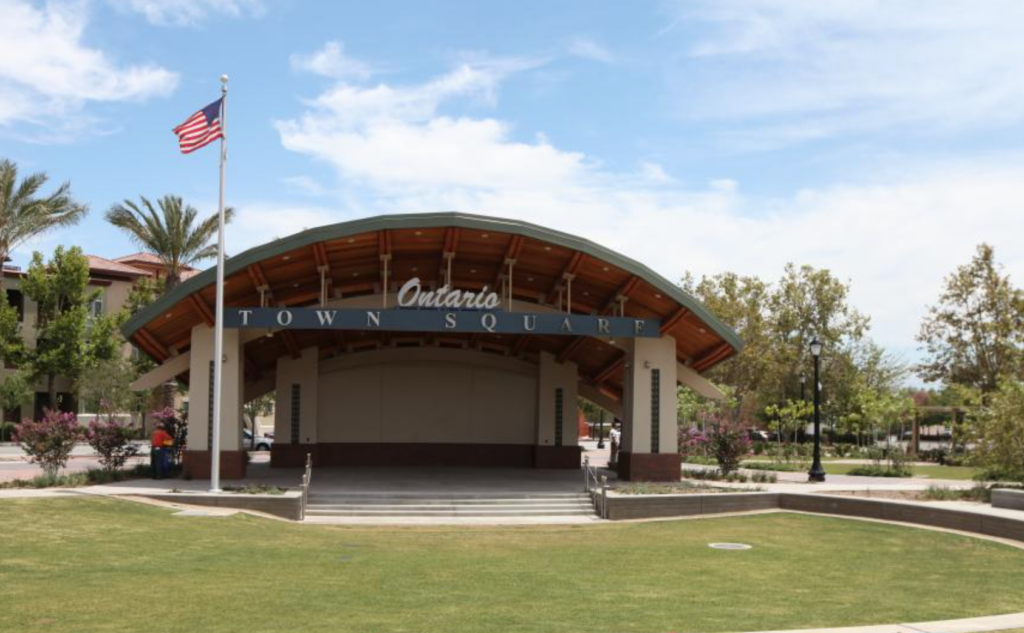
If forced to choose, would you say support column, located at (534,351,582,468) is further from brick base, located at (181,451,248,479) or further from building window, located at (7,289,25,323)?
building window, located at (7,289,25,323)

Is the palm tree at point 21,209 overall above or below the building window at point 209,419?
above

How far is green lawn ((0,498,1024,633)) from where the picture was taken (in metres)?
11.1

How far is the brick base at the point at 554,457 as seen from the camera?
35.6 meters

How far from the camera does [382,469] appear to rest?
110ft

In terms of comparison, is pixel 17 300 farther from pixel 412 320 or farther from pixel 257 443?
pixel 412 320

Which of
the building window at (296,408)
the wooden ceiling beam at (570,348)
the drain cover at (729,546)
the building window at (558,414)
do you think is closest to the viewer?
the drain cover at (729,546)

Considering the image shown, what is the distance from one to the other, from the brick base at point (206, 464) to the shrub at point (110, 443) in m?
2.31

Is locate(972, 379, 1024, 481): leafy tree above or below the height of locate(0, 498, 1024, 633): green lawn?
above

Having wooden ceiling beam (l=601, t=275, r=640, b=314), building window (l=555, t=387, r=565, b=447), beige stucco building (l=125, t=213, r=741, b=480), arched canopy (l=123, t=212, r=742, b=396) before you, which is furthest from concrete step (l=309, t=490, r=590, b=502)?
building window (l=555, t=387, r=565, b=447)

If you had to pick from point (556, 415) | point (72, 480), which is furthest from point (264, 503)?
point (556, 415)

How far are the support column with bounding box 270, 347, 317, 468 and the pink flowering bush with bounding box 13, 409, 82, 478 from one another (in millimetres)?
9762

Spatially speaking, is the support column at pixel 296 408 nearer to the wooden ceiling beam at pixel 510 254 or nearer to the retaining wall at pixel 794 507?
the wooden ceiling beam at pixel 510 254

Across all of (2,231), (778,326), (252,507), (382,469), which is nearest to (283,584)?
(252,507)

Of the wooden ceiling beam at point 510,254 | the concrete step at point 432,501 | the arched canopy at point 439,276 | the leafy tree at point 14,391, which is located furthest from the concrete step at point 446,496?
the leafy tree at point 14,391
